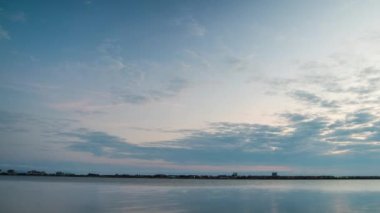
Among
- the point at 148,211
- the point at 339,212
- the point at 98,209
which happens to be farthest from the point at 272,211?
the point at 98,209

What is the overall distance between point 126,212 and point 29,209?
903cm

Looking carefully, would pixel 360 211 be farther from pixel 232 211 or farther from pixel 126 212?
pixel 126 212

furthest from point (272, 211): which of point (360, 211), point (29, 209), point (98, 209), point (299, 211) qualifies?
point (29, 209)

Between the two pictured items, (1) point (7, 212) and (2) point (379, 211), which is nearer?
(1) point (7, 212)

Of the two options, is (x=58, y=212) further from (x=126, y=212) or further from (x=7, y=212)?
(x=126, y=212)

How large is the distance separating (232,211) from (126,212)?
9292 mm

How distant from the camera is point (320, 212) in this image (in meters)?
31.5

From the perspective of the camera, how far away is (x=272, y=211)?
3175 cm

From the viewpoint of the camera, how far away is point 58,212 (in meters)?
30.2

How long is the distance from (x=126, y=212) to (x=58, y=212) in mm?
5867

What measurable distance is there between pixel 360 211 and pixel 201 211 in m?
14.7

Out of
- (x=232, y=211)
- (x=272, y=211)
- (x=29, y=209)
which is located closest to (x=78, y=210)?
(x=29, y=209)

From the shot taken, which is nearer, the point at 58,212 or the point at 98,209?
the point at 58,212

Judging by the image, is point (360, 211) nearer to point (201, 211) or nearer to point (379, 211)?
point (379, 211)
